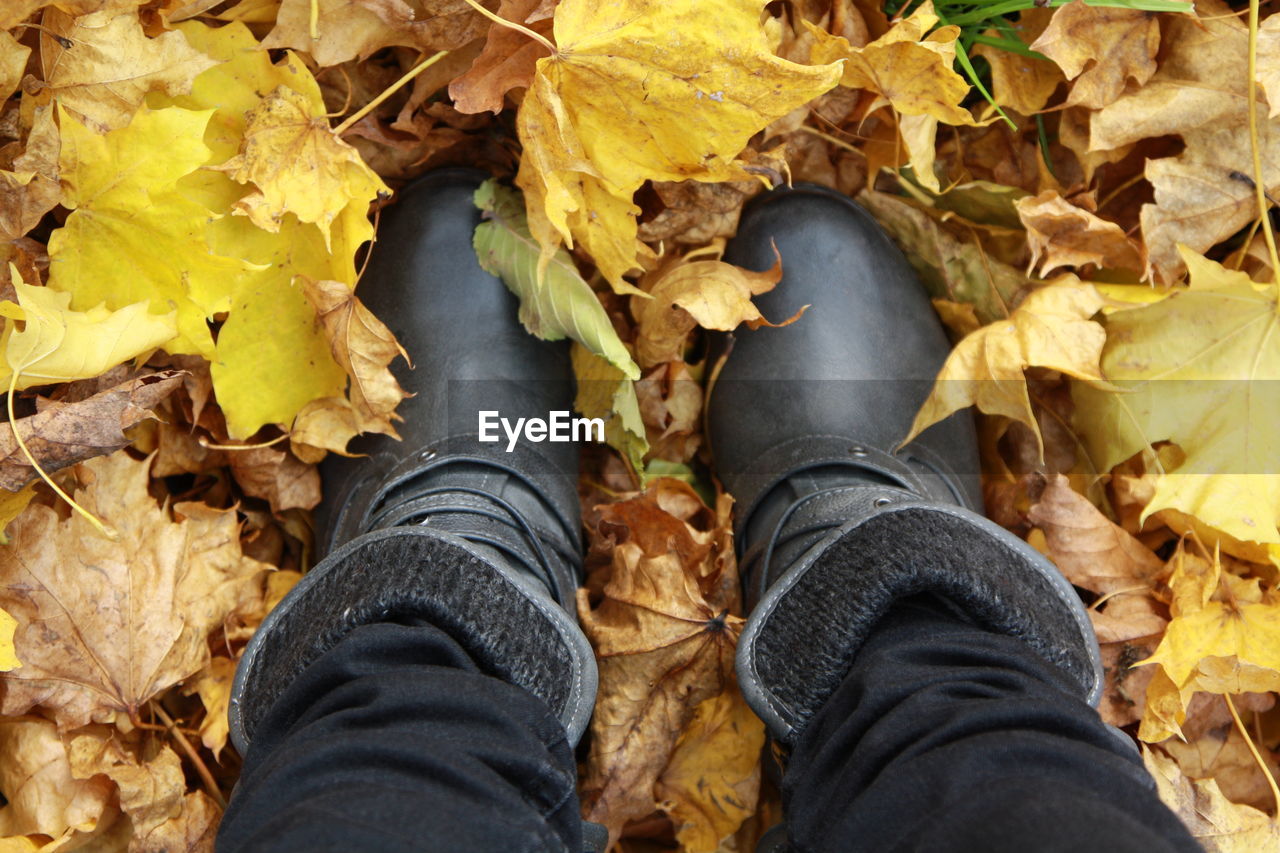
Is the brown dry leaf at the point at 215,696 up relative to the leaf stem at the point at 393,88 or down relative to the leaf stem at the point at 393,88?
down

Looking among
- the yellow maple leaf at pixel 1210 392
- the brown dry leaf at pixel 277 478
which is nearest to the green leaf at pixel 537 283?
the brown dry leaf at pixel 277 478

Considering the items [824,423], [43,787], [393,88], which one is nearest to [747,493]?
[824,423]

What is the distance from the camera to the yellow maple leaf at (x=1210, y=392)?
3.15 ft

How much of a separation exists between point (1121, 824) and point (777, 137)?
0.78 m

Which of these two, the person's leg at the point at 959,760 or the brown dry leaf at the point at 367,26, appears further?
the brown dry leaf at the point at 367,26

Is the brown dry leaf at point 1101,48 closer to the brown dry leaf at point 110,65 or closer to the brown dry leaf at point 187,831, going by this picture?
the brown dry leaf at point 110,65

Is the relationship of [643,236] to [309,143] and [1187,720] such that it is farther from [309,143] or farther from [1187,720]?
[1187,720]

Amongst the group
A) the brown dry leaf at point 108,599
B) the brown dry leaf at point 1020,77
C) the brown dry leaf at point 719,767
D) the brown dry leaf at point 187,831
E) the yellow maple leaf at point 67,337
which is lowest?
the brown dry leaf at point 187,831

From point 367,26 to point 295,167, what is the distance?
16 cm

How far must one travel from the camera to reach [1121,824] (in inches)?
21.5

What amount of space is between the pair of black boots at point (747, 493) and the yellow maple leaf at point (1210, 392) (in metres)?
0.21

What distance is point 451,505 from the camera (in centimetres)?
98

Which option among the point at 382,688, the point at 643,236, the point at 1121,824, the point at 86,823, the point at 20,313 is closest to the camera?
the point at 1121,824

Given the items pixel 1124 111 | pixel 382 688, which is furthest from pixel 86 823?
pixel 1124 111
